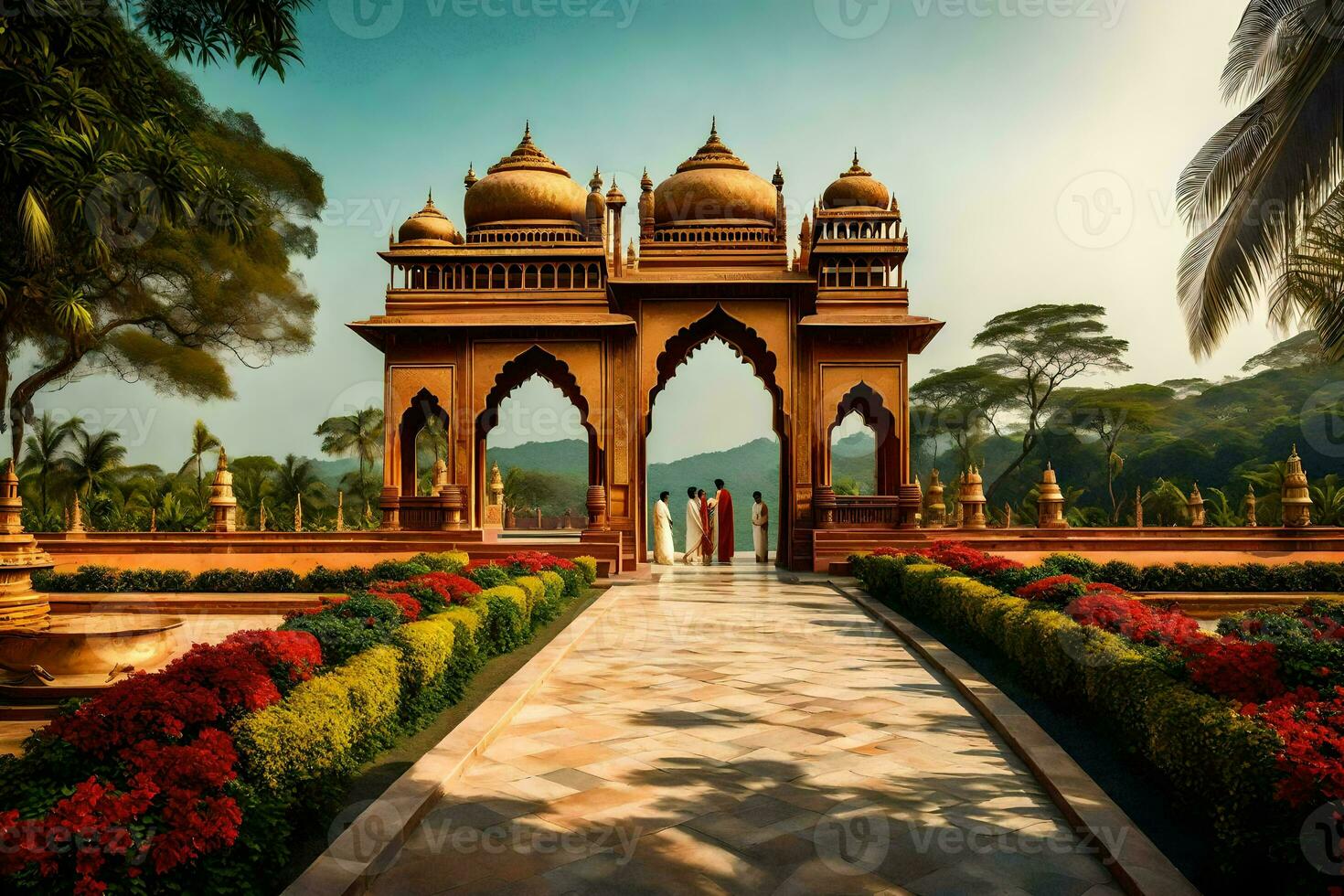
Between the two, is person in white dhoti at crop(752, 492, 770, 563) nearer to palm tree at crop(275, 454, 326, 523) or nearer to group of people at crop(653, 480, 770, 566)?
group of people at crop(653, 480, 770, 566)

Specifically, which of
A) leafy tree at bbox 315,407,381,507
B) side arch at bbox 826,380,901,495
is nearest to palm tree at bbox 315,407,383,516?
leafy tree at bbox 315,407,381,507

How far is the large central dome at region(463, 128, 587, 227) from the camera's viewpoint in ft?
71.7

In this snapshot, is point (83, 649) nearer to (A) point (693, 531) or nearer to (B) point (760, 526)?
(A) point (693, 531)

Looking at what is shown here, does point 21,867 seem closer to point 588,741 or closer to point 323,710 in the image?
point 323,710

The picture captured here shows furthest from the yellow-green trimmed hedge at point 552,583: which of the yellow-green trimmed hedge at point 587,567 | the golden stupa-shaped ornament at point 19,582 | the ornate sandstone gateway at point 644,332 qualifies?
the ornate sandstone gateway at point 644,332

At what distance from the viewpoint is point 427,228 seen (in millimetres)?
21859

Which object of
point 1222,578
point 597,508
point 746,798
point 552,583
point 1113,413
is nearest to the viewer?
point 746,798

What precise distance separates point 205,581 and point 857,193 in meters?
15.3

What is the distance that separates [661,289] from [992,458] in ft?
144

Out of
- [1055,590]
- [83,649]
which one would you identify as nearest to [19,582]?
[83,649]

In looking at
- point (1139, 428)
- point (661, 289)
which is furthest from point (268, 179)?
point (1139, 428)

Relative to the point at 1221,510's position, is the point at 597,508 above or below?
above

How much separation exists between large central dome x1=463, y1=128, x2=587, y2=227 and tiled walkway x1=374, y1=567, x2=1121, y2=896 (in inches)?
618

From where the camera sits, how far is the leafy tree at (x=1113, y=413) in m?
40.2
